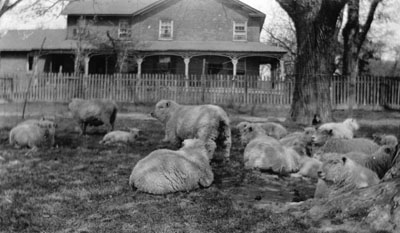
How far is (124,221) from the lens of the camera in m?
4.89

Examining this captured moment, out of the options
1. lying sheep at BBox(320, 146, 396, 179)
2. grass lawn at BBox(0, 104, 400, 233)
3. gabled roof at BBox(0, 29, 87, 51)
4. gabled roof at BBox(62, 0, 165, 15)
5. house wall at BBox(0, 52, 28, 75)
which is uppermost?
gabled roof at BBox(62, 0, 165, 15)

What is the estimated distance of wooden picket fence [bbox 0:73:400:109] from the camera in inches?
885

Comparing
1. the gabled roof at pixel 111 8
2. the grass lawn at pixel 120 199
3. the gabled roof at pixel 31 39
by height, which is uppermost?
the gabled roof at pixel 111 8

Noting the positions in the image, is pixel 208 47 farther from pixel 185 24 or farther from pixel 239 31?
pixel 239 31

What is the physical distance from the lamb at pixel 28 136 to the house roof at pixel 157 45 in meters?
21.9

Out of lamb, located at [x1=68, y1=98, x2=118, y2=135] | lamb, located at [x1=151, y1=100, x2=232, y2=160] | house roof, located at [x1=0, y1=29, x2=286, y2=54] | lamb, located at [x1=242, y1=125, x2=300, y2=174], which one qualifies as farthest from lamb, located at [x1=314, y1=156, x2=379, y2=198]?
house roof, located at [x1=0, y1=29, x2=286, y2=54]

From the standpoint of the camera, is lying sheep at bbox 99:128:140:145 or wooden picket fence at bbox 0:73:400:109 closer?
lying sheep at bbox 99:128:140:145

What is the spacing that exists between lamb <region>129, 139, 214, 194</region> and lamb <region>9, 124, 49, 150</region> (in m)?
4.66

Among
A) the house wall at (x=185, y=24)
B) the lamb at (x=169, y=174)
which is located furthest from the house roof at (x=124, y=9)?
the lamb at (x=169, y=174)

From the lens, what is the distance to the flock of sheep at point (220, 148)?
6117 millimetres

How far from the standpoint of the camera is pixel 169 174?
6176 millimetres

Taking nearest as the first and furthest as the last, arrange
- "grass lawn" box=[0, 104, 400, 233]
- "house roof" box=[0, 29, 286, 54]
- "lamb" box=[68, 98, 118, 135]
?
1. "grass lawn" box=[0, 104, 400, 233]
2. "lamb" box=[68, 98, 118, 135]
3. "house roof" box=[0, 29, 286, 54]

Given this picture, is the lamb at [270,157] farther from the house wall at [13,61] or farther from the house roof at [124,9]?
the house wall at [13,61]

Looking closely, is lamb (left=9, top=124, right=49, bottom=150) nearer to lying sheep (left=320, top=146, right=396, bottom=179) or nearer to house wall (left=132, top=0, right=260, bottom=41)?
lying sheep (left=320, top=146, right=396, bottom=179)
